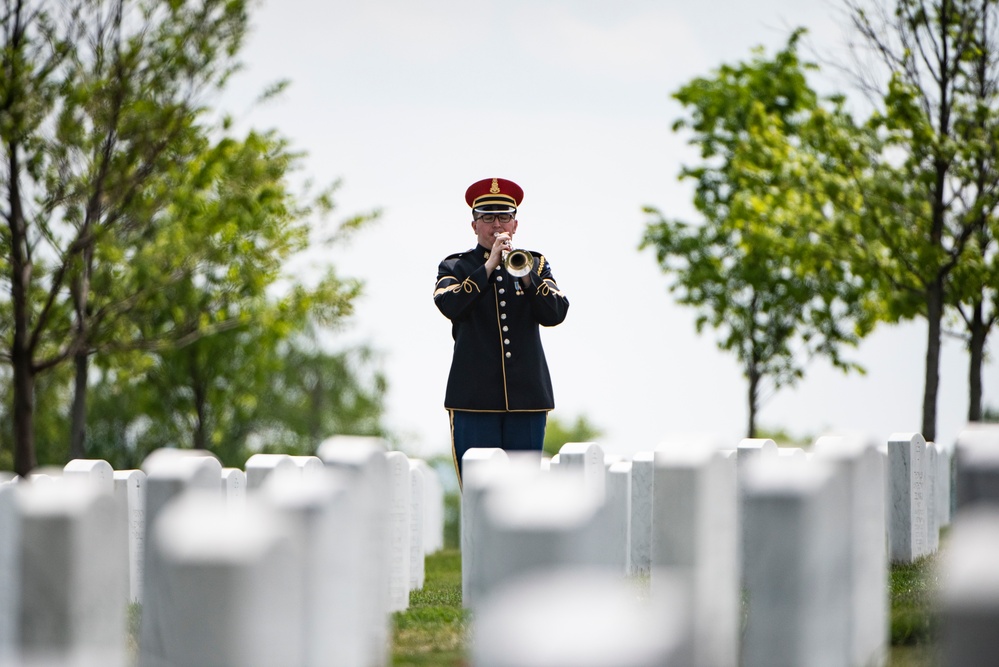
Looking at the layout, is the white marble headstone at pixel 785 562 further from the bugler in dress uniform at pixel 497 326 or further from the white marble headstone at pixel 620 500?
the bugler in dress uniform at pixel 497 326

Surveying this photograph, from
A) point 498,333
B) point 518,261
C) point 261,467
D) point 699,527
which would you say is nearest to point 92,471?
point 261,467

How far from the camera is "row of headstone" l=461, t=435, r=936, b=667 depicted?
2.09 metres

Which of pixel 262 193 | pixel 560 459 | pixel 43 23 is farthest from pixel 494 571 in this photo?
pixel 262 193

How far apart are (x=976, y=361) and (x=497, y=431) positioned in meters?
9.37

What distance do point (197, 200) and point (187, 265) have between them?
1.95 meters

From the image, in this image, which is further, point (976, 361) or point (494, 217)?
point (976, 361)

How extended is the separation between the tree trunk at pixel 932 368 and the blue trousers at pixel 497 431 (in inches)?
316

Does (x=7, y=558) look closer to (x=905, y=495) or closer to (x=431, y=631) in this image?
(x=431, y=631)

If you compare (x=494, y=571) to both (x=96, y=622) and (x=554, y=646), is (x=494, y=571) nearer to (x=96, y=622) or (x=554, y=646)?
(x=554, y=646)

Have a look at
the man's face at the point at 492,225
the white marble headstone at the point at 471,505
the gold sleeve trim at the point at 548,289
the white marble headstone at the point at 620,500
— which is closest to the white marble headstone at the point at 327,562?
the white marble headstone at the point at 471,505

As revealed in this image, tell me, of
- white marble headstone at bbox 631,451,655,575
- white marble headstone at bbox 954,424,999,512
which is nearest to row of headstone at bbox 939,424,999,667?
white marble headstone at bbox 954,424,999,512

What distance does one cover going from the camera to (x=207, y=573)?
2408 millimetres

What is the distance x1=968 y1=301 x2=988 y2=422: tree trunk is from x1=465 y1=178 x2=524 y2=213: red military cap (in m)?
8.76

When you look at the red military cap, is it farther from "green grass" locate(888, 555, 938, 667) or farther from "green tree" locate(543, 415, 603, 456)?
Result: "green tree" locate(543, 415, 603, 456)
